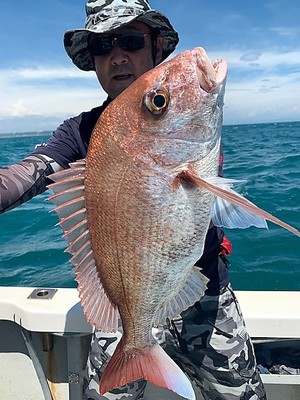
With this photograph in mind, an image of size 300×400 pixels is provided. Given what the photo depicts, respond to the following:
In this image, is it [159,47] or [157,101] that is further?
[159,47]

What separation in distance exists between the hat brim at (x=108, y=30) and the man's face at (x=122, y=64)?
2.3 inches

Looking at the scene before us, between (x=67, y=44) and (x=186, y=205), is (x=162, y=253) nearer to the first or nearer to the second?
(x=186, y=205)

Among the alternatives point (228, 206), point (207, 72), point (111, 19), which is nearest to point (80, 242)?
point (228, 206)

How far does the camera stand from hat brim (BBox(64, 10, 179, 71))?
7.09 ft

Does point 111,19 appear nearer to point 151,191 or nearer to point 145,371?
point 151,191

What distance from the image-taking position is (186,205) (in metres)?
1.46

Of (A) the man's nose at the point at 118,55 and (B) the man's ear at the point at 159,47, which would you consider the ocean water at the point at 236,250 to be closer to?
(B) the man's ear at the point at 159,47

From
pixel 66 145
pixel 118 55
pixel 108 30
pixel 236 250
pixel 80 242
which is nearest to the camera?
pixel 80 242

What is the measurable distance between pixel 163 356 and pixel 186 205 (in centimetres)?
64

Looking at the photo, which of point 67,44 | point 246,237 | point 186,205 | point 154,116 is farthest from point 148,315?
point 246,237

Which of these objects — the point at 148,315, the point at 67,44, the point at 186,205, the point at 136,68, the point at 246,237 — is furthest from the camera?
the point at 246,237

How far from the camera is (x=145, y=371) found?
170 centimetres

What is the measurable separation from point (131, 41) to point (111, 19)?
0.14 metres

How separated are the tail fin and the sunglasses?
1.39 m
